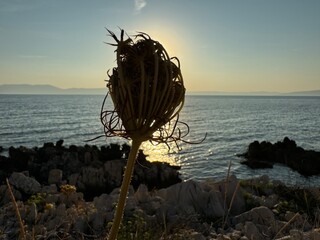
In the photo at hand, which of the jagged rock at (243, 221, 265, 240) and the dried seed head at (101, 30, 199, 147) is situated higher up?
the dried seed head at (101, 30, 199, 147)

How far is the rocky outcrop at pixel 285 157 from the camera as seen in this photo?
3425 cm

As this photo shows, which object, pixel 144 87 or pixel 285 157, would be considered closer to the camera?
pixel 144 87

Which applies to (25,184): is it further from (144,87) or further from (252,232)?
(144,87)

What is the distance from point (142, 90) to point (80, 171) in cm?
2379

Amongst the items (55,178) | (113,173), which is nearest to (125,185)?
(55,178)

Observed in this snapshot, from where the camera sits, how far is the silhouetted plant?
5.55 ft

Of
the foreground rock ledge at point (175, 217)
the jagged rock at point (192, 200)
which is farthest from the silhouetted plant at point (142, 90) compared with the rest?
the jagged rock at point (192, 200)

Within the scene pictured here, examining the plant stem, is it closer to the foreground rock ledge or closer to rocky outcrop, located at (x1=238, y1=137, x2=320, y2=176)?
the foreground rock ledge

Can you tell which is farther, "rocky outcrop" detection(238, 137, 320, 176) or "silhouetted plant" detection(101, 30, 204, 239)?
"rocky outcrop" detection(238, 137, 320, 176)

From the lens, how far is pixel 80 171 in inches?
968

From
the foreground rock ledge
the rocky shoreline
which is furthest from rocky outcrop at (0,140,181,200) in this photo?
the foreground rock ledge

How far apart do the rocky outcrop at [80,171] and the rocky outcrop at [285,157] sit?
13.2m

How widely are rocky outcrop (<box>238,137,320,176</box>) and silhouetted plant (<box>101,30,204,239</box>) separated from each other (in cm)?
3460

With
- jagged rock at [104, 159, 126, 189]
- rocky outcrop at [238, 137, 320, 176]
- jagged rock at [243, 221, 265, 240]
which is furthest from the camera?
rocky outcrop at [238, 137, 320, 176]
